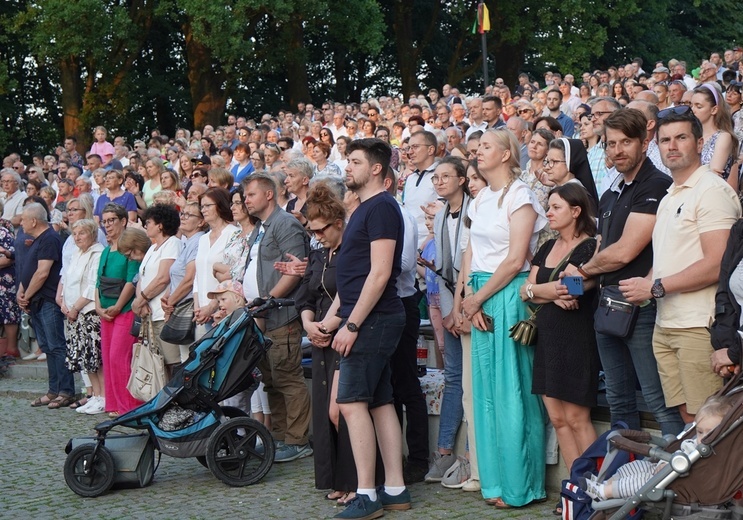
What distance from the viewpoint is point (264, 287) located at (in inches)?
327

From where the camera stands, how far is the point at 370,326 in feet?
20.9

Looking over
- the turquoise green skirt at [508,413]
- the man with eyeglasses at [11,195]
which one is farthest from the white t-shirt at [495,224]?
the man with eyeglasses at [11,195]

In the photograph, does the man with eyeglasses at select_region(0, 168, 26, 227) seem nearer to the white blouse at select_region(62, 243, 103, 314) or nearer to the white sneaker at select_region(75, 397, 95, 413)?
the white blouse at select_region(62, 243, 103, 314)

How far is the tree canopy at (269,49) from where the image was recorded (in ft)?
99.2

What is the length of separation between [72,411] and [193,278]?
2.52 metres

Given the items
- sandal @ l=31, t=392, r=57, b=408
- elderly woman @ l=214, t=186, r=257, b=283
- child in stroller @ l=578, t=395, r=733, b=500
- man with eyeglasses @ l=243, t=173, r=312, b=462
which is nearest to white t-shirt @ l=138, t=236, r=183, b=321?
elderly woman @ l=214, t=186, r=257, b=283

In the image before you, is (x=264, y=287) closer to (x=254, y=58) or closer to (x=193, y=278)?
(x=193, y=278)

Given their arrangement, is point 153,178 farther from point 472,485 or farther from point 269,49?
point 269,49

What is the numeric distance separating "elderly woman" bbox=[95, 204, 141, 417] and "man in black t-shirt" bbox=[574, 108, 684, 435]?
18.3 ft

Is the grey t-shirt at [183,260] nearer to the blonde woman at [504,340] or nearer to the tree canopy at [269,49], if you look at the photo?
the blonde woman at [504,340]

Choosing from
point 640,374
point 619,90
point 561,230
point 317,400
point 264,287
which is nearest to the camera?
point 640,374

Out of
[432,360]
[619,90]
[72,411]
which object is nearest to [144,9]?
[619,90]

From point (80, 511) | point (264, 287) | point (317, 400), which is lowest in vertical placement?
point (80, 511)

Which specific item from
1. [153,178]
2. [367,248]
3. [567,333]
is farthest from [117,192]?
[567,333]
